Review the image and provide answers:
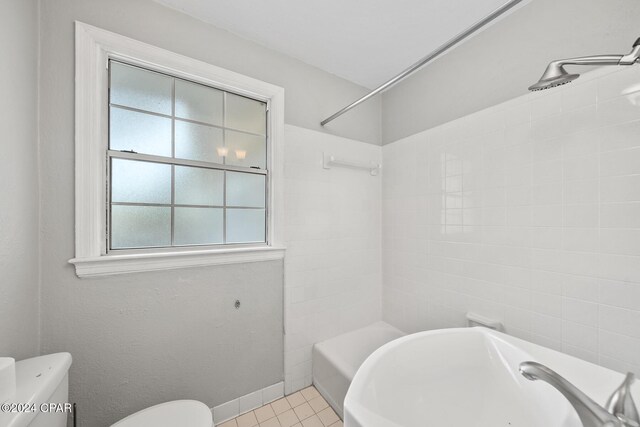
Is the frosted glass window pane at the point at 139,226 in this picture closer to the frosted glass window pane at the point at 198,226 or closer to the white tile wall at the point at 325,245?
the frosted glass window pane at the point at 198,226

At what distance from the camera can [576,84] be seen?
3.67 ft

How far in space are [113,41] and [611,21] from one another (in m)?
2.34

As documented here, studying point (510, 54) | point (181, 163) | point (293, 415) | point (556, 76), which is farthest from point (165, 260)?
point (510, 54)

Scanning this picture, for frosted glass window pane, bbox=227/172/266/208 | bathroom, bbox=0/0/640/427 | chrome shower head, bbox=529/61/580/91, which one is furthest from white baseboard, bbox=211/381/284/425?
chrome shower head, bbox=529/61/580/91

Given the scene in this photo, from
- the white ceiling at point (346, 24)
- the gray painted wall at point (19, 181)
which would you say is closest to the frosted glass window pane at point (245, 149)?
the white ceiling at point (346, 24)

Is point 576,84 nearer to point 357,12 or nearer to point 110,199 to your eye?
point 357,12

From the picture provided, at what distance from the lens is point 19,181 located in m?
0.91

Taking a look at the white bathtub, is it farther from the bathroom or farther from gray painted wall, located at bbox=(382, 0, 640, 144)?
gray painted wall, located at bbox=(382, 0, 640, 144)

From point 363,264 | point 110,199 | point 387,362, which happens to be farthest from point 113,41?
point 363,264

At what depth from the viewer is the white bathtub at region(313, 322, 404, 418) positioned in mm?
1472

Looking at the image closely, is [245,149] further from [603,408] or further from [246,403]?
[603,408]

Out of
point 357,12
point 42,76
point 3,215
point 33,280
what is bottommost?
point 33,280

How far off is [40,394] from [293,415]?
1.24 m

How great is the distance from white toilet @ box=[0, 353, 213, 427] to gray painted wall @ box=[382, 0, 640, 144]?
2.26m
